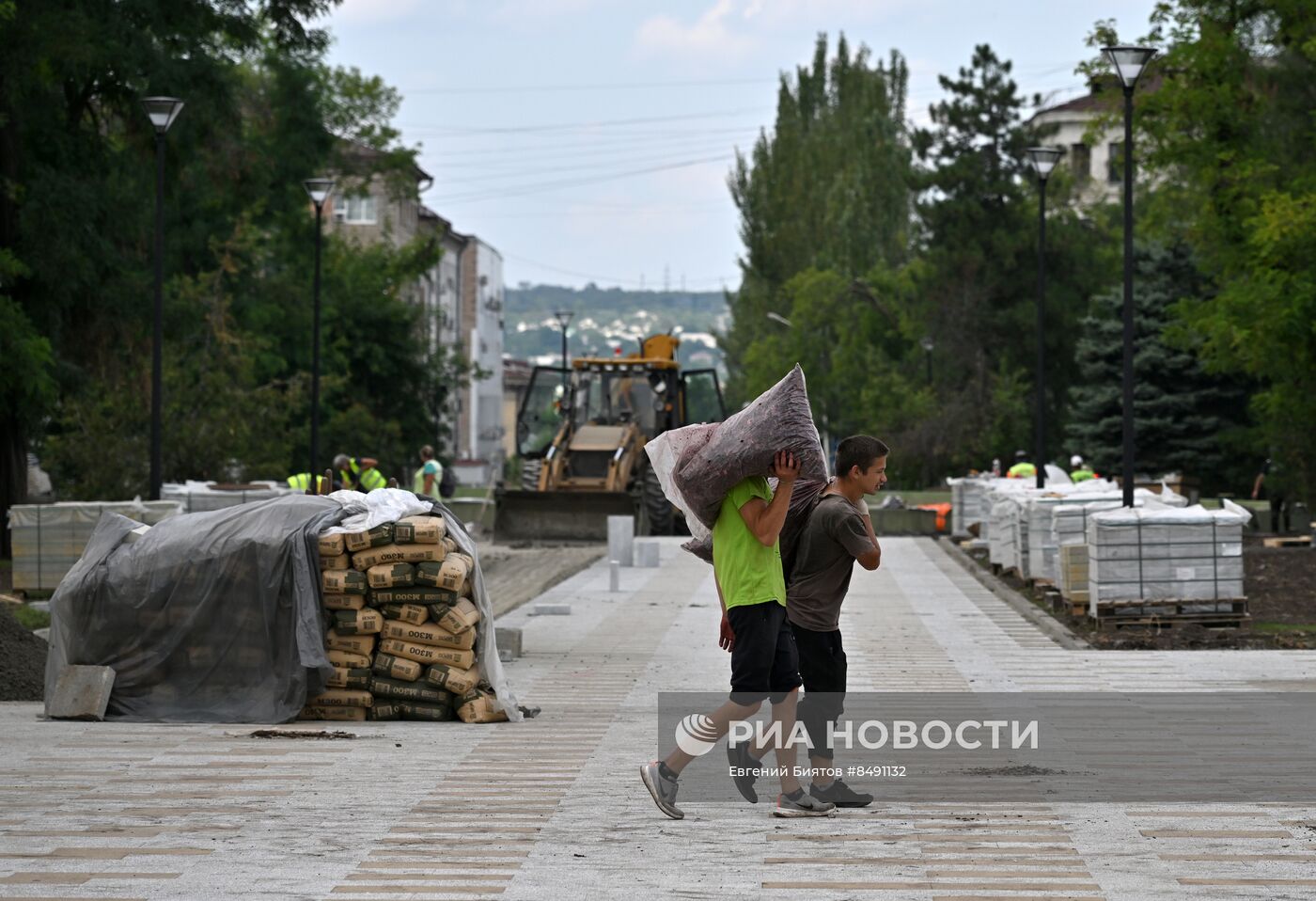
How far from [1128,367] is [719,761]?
13673mm

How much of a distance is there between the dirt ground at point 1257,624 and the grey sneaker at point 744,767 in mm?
8886

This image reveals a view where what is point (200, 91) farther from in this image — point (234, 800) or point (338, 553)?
point (234, 800)

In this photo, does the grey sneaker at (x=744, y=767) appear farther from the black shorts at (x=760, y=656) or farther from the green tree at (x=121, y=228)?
the green tree at (x=121, y=228)

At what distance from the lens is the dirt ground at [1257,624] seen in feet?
57.2

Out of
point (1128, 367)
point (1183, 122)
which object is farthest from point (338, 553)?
point (1183, 122)

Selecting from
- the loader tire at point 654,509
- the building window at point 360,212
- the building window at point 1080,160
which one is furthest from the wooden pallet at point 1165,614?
the building window at point 1080,160

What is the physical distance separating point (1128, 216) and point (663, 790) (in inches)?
633

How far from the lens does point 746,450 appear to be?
8.17m

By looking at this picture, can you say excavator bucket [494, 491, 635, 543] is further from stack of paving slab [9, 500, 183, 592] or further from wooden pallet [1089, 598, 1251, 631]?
wooden pallet [1089, 598, 1251, 631]

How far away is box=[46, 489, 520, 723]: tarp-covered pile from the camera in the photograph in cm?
1227

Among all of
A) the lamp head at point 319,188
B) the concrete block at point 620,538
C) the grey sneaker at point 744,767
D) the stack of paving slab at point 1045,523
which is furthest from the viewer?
the lamp head at point 319,188

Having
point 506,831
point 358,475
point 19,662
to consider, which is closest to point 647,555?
point 358,475

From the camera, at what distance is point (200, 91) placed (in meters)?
32.2

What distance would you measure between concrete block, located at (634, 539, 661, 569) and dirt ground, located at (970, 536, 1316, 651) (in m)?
5.20
